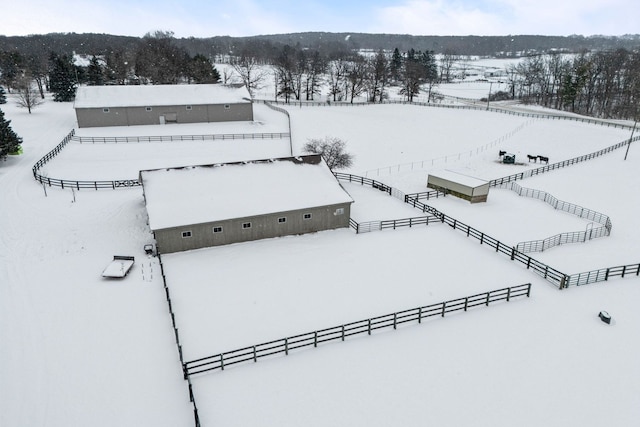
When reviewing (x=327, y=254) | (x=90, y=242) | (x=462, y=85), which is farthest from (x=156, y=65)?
(x=462, y=85)

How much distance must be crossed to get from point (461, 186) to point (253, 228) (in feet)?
61.6

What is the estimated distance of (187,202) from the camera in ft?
83.2

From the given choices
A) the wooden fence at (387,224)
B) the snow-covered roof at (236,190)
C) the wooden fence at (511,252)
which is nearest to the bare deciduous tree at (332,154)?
the snow-covered roof at (236,190)

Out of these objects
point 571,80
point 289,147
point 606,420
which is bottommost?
point 606,420

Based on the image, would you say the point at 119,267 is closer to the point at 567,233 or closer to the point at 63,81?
the point at 567,233

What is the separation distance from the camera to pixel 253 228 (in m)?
25.6

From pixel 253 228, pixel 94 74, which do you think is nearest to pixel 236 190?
pixel 253 228

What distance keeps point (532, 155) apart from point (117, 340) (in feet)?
165

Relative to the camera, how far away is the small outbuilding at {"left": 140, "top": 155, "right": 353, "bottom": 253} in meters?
24.3

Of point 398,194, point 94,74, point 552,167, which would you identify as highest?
point 94,74

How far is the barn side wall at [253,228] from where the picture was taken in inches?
946

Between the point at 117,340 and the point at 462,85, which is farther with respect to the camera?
the point at 462,85

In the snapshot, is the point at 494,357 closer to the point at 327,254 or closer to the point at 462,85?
the point at 327,254

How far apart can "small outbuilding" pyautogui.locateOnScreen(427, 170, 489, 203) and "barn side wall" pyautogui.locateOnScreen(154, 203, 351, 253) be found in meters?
12.5
